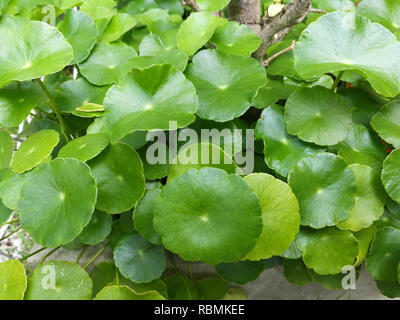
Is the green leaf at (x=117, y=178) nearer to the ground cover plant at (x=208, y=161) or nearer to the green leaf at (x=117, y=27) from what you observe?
Answer: the ground cover plant at (x=208, y=161)

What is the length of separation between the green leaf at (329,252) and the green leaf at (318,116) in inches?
9.2

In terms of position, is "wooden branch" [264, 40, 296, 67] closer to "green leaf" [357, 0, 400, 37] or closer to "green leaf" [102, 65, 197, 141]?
"green leaf" [357, 0, 400, 37]

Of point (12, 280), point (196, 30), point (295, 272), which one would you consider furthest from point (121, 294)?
point (196, 30)

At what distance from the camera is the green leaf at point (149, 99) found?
758mm

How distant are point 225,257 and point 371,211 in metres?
0.39

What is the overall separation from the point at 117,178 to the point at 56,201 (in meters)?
0.15

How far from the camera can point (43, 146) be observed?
0.85 meters

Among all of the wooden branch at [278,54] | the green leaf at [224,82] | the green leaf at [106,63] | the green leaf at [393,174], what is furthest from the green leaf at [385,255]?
the green leaf at [106,63]

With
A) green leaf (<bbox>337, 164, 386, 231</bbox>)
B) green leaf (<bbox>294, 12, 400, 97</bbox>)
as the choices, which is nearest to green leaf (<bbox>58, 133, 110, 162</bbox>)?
green leaf (<bbox>294, 12, 400, 97</bbox>)

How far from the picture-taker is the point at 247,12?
43.9 inches

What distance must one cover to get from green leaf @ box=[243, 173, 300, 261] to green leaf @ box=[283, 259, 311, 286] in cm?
24

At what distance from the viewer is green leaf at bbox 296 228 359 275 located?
32.3 inches

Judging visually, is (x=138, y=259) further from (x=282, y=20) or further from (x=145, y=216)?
(x=282, y=20)
